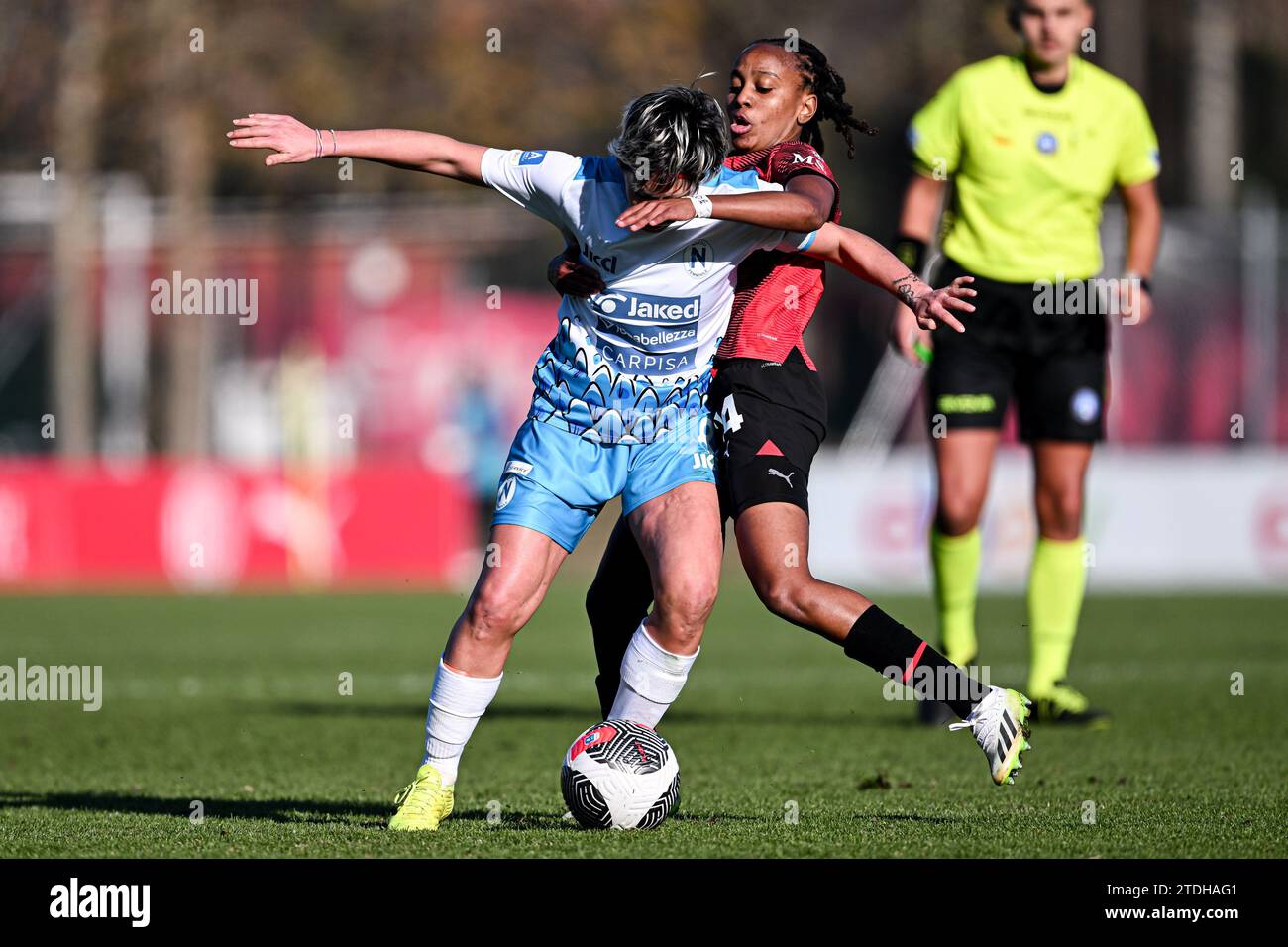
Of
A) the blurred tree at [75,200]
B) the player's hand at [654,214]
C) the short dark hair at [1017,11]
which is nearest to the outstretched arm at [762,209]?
the player's hand at [654,214]

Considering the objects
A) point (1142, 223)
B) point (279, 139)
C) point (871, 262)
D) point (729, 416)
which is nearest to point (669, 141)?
point (871, 262)

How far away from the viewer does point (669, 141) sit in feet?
17.3

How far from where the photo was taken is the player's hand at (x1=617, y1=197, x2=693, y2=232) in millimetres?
5125

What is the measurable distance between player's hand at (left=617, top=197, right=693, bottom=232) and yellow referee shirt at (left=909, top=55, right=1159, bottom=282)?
331 centimetres

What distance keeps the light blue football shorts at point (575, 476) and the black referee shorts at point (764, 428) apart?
0.14m

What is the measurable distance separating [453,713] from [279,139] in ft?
5.40

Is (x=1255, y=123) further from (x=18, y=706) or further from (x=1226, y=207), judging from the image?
(x=18, y=706)

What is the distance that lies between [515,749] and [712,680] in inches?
118

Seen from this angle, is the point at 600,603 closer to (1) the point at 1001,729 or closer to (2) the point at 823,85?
(1) the point at 1001,729
